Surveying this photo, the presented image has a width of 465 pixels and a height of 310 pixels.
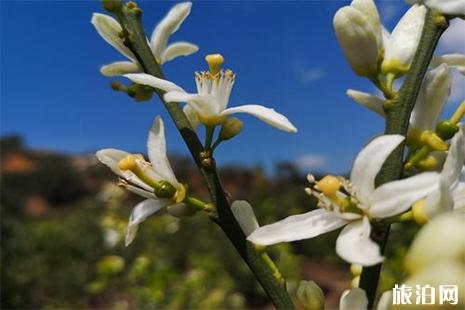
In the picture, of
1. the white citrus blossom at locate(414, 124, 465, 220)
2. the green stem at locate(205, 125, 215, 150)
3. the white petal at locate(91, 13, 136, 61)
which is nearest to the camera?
the white citrus blossom at locate(414, 124, 465, 220)

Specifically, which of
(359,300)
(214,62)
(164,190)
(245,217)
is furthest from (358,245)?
(214,62)

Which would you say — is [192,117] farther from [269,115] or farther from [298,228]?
[298,228]

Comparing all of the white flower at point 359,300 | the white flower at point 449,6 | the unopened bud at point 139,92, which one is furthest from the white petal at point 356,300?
the unopened bud at point 139,92

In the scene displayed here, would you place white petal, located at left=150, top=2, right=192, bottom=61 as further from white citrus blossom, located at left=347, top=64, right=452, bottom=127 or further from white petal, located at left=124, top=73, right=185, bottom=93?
white citrus blossom, located at left=347, top=64, right=452, bottom=127

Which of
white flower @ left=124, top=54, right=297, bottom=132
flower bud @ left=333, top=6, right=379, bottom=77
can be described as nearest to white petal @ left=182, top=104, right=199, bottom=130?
white flower @ left=124, top=54, right=297, bottom=132

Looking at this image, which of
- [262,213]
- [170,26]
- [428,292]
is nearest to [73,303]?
[262,213]

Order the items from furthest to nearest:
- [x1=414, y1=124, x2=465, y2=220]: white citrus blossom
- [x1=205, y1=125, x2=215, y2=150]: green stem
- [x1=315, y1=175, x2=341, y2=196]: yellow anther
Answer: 1. [x1=205, y1=125, x2=215, y2=150]: green stem
2. [x1=315, y1=175, x2=341, y2=196]: yellow anther
3. [x1=414, y1=124, x2=465, y2=220]: white citrus blossom
